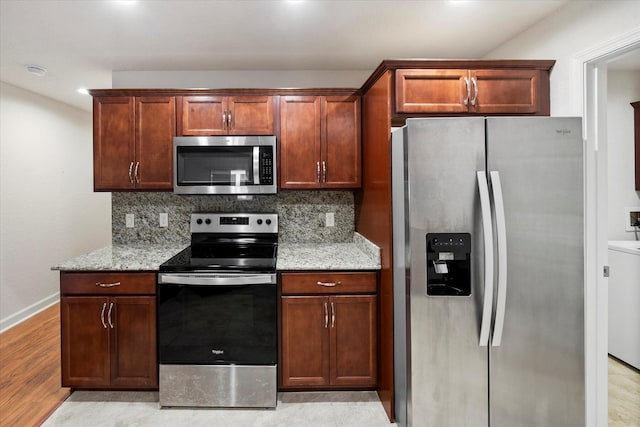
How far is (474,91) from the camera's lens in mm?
2184

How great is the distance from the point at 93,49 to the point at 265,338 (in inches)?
97.0

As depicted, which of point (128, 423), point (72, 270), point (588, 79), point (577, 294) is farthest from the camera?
point (72, 270)

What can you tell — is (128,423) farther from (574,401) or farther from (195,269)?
(574,401)

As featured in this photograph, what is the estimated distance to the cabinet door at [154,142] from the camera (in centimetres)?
275

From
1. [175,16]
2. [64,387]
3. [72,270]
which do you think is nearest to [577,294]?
[175,16]

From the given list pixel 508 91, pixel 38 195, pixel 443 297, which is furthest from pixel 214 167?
pixel 38 195

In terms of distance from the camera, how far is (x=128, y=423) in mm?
2168

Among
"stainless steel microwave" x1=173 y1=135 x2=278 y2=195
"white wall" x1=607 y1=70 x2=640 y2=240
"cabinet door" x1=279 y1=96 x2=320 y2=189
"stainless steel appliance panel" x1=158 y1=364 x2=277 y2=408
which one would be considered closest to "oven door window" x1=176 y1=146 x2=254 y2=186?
"stainless steel microwave" x1=173 y1=135 x2=278 y2=195

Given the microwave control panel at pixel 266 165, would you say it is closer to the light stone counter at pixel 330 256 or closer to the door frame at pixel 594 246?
the light stone counter at pixel 330 256

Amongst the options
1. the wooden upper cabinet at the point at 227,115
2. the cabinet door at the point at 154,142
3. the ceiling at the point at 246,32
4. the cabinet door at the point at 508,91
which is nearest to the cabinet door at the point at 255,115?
the wooden upper cabinet at the point at 227,115

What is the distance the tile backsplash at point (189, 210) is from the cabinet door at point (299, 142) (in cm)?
33

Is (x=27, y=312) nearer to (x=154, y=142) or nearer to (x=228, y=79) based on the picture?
(x=154, y=142)

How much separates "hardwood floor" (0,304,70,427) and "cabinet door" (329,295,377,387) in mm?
1820

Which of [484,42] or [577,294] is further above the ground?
[484,42]
